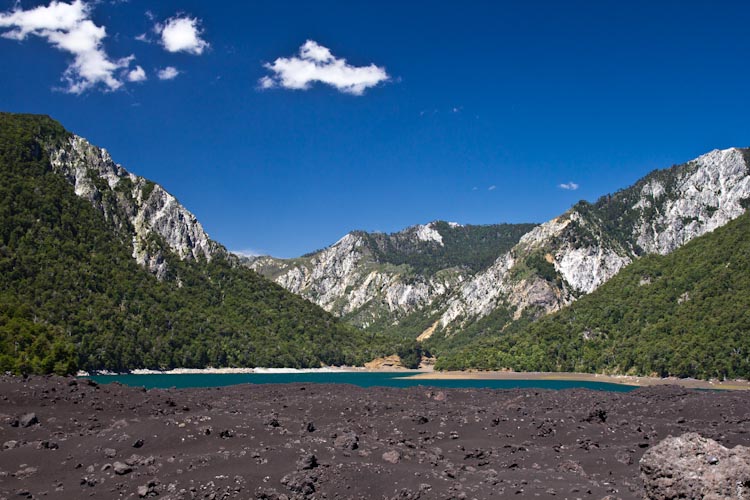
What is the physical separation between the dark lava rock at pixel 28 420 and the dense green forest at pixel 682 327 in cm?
12835

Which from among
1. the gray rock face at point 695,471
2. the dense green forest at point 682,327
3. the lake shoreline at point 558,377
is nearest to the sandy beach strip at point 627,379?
the lake shoreline at point 558,377

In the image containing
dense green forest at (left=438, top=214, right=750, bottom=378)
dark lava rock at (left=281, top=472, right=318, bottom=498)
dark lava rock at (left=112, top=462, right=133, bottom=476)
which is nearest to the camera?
dark lava rock at (left=281, top=472, right=318, bottom=498)

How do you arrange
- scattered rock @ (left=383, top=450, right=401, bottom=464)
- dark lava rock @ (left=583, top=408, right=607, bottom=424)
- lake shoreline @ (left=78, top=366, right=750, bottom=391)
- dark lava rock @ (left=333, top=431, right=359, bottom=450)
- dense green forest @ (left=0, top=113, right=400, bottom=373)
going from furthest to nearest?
dense green forest @ (left=0, top=113, right=400, bottom=373), lake shoreline @ (left=78, top=366, right=750, bottom=391), dark lava rock @ (left=583, top=408, right=607, bottom=424), dark lava rock @ (left=333, top=431, right=359, bottom=450), scattered rock @ (left=383, top=450, right=401, bottom=464)

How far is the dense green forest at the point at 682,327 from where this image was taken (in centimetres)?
13211

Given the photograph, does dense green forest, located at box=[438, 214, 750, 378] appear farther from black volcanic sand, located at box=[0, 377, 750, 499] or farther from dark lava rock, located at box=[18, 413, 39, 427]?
dark lava rock, located at box=[18, 413, 39, 427]

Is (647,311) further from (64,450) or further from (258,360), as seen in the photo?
(64,450)

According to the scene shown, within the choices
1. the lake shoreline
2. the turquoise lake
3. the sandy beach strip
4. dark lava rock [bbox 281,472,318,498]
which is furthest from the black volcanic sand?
the sandy beach strip

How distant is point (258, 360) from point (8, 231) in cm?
7876

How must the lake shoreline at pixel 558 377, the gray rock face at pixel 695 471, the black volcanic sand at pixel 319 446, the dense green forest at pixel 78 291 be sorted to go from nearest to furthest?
the gray rock face at pixel 695 471 < the black volcanic sand at pixel 319 446 < the lake shoreline at pixel 558 377 < the dense green forest at pixel 78 291

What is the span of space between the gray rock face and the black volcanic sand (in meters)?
7.02

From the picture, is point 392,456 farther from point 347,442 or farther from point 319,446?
point 319,446

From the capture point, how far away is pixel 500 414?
36438 millimetres

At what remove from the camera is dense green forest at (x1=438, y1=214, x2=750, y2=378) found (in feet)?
433

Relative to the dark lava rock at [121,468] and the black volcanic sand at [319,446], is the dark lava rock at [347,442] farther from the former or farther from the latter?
the dark lava rock at [121,468]
